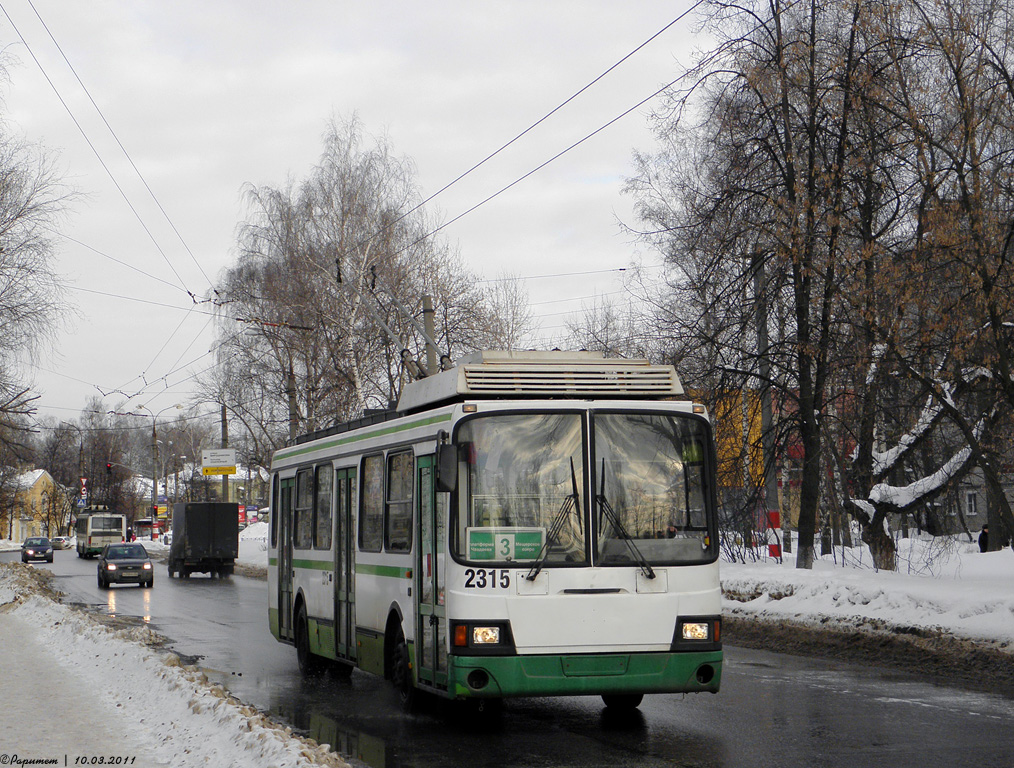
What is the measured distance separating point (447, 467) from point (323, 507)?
4980mm

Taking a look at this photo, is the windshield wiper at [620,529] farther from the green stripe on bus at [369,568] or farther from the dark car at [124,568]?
the dark car at [124,568]

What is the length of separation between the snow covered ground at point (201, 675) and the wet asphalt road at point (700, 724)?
93cm

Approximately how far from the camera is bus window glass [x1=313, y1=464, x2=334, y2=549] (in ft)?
43.5

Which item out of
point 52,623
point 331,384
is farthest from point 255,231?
point 52,623

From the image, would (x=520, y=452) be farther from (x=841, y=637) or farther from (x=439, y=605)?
(x=841, y=637)

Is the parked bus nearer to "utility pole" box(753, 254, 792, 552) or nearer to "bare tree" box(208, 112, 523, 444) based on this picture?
"bare tree" box(208, 112, 523, 444)

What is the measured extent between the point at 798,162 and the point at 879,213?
2.04 m

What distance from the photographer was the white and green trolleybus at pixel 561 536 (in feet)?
29.3

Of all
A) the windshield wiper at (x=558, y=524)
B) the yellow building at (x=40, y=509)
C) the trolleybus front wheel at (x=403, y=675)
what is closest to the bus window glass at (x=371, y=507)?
the trolleybus front wheel at (x=403, y=675)

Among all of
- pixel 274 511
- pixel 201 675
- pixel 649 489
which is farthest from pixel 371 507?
pixel 274 511

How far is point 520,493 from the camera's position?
30.1 feet

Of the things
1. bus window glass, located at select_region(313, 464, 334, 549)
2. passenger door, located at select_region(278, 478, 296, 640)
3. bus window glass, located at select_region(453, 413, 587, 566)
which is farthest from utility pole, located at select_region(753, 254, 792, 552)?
bus window glass, located at select_region(453, 413, 587, 566)

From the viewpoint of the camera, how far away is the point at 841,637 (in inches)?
613

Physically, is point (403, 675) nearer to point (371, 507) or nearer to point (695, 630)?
point (371, 507)
